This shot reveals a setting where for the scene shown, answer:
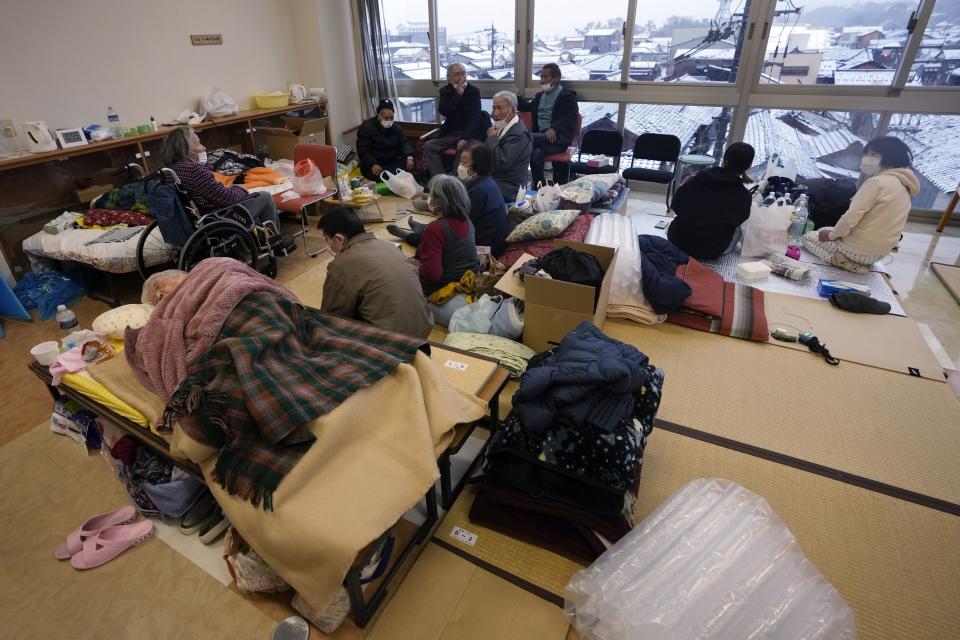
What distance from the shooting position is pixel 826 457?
6.66 ft

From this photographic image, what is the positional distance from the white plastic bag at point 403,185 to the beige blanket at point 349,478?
146 inches

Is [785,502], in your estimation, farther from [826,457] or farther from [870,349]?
[870,349]

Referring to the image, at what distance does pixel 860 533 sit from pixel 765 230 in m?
2.42

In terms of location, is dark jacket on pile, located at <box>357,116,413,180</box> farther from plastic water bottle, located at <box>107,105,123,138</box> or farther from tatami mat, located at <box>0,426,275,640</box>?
tatami mat, located at <box>0,426,275,640</box>

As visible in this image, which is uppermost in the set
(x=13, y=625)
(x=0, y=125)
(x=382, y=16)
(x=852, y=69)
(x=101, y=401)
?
(x=382, y=16)

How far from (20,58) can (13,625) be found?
12.2 ft

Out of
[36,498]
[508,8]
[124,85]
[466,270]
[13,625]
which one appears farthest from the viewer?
[508,8]

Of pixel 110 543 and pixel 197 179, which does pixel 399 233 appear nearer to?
Result: pixel 197 179

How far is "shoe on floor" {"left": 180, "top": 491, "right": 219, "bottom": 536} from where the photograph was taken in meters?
1.76

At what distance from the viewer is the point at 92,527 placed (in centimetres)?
177

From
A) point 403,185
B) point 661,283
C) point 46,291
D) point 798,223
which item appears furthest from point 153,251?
point 798,223

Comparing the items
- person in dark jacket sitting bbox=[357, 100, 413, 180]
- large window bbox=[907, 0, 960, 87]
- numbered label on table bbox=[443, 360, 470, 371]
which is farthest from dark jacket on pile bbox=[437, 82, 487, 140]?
numbered label on table bbox=[443, 360, 470, 371]

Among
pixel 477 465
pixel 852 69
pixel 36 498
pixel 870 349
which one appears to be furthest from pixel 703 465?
pixel 852 69

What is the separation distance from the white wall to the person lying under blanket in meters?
3.09
